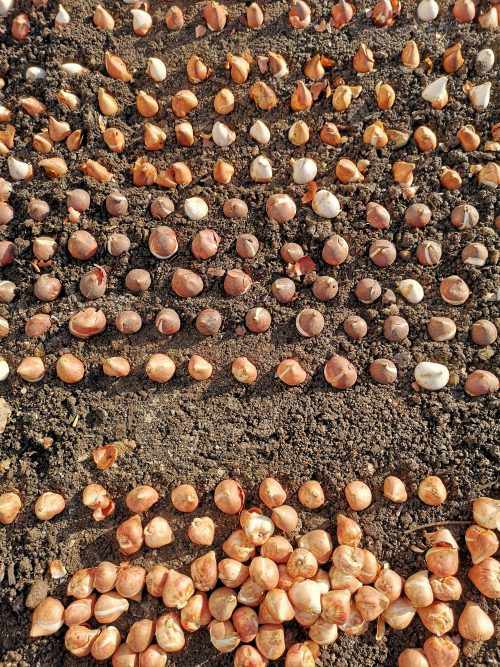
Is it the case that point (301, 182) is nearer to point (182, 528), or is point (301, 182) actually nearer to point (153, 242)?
point (153, 242)

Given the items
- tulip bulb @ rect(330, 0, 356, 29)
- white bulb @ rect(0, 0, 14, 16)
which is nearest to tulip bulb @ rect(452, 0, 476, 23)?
tulip bulb @ rect(330, 0, 356, 29)

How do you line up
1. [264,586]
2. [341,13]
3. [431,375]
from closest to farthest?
[264,586] < [431,375] < [341,13]

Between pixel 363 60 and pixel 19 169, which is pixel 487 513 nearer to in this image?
pixel 363 60

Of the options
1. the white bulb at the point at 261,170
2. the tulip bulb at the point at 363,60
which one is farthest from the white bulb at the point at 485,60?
the white bulb at the point at 261,170

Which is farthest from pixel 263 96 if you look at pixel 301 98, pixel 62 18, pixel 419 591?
pixel 419 591

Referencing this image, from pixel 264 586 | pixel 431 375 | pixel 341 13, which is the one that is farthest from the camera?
pixel 341 13

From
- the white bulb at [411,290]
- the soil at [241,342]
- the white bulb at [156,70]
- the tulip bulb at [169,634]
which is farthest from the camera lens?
the white bulb at [156,70]

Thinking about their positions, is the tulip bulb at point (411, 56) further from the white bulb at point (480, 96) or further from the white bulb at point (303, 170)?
the white bulb at point (303, 170)
